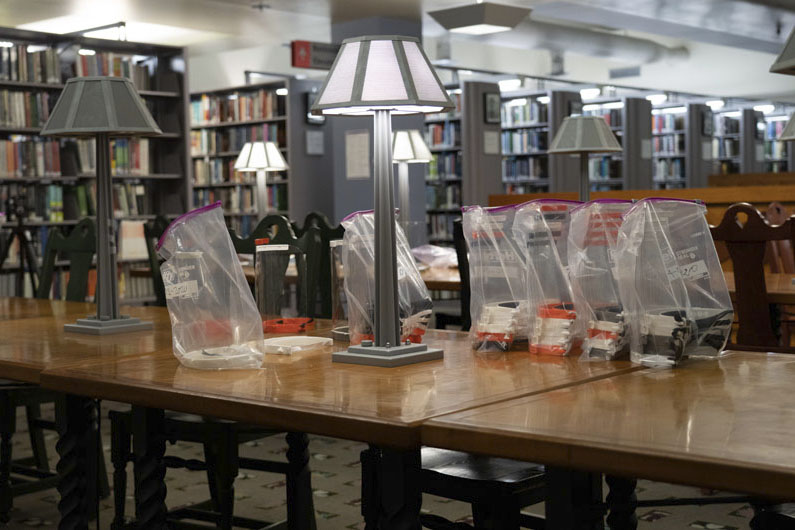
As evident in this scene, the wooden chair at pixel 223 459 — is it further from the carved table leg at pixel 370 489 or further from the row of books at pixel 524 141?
the row of books at pixel 524 141

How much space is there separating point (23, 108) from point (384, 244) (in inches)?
208

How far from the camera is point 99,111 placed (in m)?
2.40

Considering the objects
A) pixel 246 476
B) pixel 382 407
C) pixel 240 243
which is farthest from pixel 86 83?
pixel 246 476

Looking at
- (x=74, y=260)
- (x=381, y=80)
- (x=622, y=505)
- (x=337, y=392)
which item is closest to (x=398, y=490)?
(x=337, y=392)

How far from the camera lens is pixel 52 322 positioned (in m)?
2.66

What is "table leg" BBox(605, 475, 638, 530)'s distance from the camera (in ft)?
5.57

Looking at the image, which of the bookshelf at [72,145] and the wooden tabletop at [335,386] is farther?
the bookshelf at [72,145]

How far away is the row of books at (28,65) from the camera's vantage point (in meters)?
6.32

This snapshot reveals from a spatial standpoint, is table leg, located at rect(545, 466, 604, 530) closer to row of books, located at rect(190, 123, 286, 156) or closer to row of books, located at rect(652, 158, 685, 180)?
row of books, located at rect(190, 123, 286, 156)

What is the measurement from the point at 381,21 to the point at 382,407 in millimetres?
8025

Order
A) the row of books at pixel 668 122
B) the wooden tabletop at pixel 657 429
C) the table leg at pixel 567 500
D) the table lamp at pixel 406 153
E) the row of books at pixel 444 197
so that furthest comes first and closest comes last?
1. the row of books at pixel 668 122
2. the row of books at pixel 444 197
3. the table lamp at pixel 406 153
4. the table leg at pixel 567 500
5. the wooden tabletop at pixel 657 429

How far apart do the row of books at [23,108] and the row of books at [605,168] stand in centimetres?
733

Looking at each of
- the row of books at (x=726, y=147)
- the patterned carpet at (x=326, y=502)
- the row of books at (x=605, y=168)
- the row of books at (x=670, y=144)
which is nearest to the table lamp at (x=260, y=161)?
the patterned carpet at (x=326, y=502)

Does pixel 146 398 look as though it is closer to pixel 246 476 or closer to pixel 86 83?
pixel 86 83
